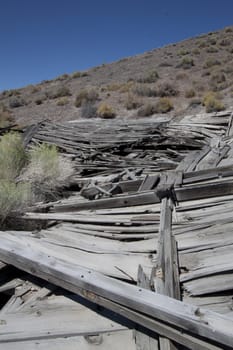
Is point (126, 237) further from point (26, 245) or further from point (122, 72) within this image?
point (122, 72)

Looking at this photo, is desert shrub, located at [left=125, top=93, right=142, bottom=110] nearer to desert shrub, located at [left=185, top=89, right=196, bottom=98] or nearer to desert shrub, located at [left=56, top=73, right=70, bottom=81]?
desert shrub, located at [left=185, top=89, right=196, bottom=98]

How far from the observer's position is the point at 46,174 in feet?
24.6

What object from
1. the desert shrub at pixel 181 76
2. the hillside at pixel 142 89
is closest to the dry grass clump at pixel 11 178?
the hillside at pixel 142 89

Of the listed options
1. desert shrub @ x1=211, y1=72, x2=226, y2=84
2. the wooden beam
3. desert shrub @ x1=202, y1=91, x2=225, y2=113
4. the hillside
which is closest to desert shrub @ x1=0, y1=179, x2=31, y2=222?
the wooden beam

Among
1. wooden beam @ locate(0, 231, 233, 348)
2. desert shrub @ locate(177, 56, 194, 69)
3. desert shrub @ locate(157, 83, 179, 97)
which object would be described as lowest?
wooden beam @ locate(0, 231, 233, 348)

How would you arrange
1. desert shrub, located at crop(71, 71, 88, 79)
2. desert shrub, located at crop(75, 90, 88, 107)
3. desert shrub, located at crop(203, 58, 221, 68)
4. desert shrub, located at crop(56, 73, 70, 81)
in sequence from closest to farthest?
desert shrub, located at crop(75, 90, 88, 107)
desert shrub, located at crop(203, 58, 221, 68)
desert shrub, located at crop(71, 71, 88, 79)
desert shrub, located at crop(56, 73, 70, 81)

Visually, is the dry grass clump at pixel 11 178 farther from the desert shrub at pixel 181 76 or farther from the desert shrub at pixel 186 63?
the desert shrub at pixel 186 63

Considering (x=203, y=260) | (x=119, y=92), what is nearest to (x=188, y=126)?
(x=203, y=260)

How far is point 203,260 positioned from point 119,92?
20099 mm

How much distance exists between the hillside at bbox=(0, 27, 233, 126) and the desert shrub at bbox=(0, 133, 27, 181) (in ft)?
28.5

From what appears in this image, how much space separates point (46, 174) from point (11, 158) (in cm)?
127

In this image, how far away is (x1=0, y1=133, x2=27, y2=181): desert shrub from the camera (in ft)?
25.5

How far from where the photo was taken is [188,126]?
10516mm

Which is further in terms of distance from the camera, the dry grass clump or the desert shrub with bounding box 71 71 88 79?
the desert shrub with bounding box 71 71 88 79
